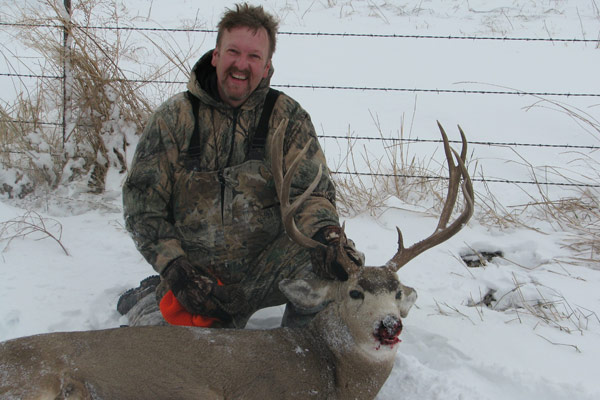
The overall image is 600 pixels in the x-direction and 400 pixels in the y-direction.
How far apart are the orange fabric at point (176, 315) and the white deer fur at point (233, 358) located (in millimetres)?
289

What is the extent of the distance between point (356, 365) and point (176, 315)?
2.88 ft

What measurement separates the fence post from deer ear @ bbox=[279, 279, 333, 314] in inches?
112

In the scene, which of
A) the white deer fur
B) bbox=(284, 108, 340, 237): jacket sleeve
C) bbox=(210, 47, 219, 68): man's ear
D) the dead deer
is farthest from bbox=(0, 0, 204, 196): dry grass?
the white deer fur

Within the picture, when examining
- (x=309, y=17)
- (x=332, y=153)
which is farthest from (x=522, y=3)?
(x=332, y=153)

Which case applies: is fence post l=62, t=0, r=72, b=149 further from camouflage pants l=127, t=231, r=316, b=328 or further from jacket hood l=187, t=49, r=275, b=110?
camouflage pants l=127, t=231, r=316, b=328

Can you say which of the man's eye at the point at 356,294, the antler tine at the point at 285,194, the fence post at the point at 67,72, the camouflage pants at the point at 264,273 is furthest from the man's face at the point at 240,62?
the fence post at the point at 67,72

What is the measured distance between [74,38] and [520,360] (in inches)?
150

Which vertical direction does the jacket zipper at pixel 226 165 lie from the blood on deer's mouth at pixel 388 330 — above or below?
above

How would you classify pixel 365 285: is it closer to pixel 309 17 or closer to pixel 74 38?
pixel 74 38

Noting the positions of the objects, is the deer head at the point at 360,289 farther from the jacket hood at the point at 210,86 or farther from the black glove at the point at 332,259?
the jacket hood at the point at 210,86

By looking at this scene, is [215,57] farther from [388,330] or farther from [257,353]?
[388,330]

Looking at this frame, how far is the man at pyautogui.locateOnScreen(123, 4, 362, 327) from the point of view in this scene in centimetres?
291

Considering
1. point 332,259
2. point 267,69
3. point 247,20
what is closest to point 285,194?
point 332,259

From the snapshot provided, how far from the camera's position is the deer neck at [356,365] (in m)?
2.35
